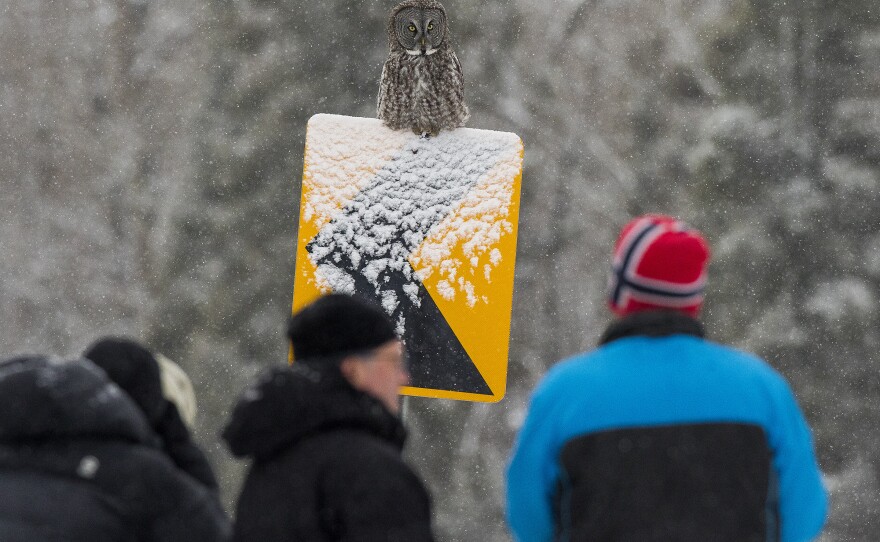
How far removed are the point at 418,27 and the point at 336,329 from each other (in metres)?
1.65

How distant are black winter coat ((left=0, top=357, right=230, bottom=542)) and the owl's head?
5.72 feet

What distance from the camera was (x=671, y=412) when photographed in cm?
137

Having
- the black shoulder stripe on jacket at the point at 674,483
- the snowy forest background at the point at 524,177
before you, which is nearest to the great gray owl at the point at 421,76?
the snowy forest background at the point at 524,177

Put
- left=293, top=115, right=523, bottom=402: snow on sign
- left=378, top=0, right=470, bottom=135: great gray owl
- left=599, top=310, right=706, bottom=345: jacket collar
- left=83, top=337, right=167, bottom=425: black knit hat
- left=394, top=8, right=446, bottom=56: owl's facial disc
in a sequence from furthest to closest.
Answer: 1. left=394, top=8, right=446, bottom=56: owl's facial disc
2. left=378, top=0, right=470, bottom=135: great gray owl
3. left=293, top=115, right=523, bottom=402: snow on sign
4. left=83, top=337, right=167, bottom=425: black knit hat
5. left=599, top=310, right=706, bottom=345: jacket collar

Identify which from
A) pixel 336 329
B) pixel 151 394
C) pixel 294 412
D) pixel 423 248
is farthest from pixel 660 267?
pixel 423 248

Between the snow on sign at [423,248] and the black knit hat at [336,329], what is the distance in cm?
105

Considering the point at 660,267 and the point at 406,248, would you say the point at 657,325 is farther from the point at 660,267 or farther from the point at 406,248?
the point at 406,248

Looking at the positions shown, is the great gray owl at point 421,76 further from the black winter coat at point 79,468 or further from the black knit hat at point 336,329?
the black winter coat at point 79,468

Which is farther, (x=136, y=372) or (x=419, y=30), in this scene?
(x=419, y=30)

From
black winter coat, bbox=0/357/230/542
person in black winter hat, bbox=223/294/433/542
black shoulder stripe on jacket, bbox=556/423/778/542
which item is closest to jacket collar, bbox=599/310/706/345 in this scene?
black shoulder stripe on jacket, bbox=556/423/778/542

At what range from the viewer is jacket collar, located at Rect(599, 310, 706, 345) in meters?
1.43

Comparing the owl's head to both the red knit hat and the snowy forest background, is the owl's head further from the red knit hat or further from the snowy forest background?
the red knit hat

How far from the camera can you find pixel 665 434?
1364mm

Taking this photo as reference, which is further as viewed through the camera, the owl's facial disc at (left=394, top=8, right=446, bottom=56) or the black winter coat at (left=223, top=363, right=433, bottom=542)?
the owl's facial disc at (left=394, top=8, right=446, bottom=56)
